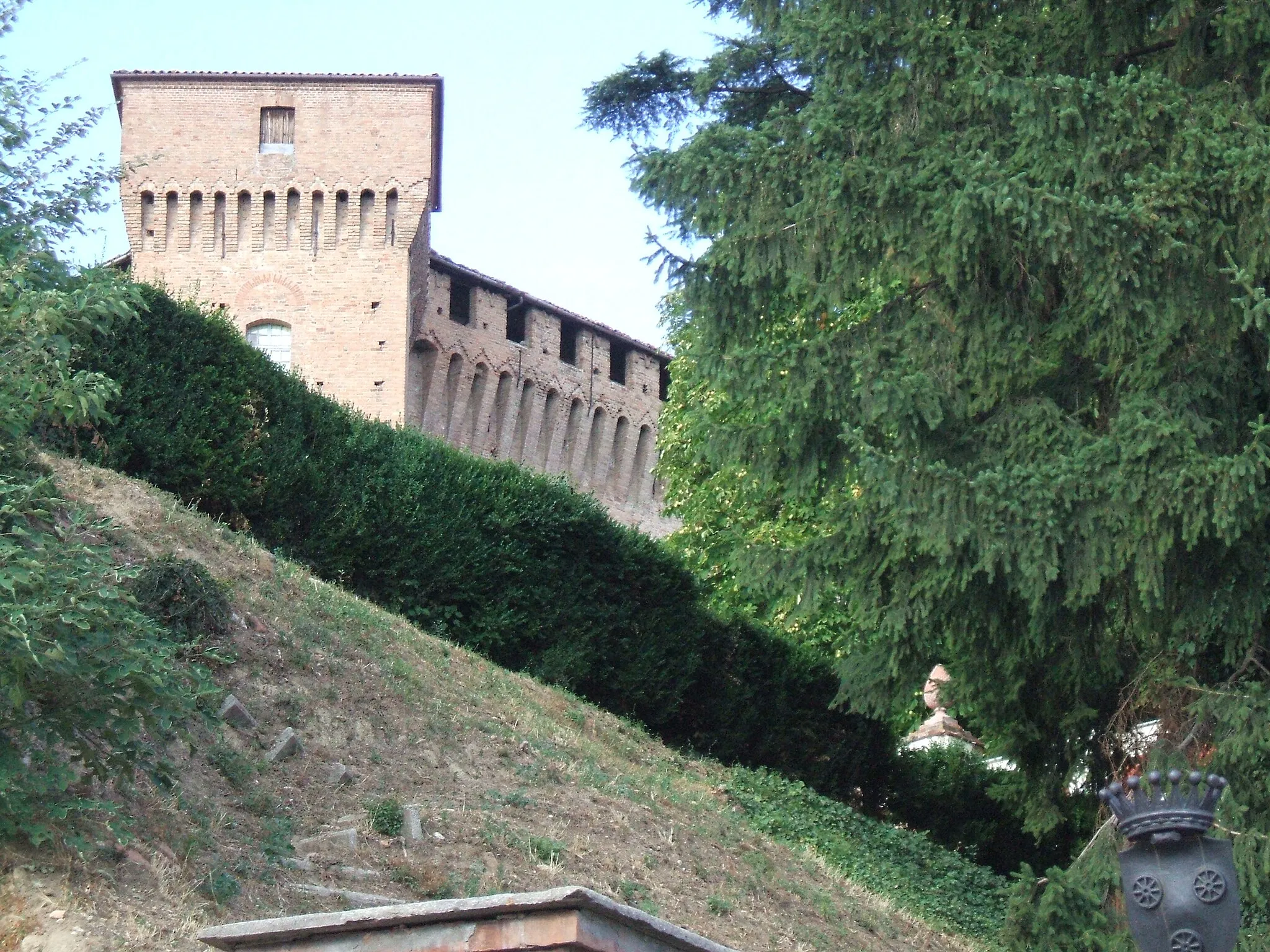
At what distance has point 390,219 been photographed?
36.8 meters

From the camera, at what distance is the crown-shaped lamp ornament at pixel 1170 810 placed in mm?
5148

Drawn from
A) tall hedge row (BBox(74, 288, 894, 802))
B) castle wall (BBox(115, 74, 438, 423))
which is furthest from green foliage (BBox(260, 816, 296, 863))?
castle wall (BBox(115, 74, 438, 423))

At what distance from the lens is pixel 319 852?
8.99 meters

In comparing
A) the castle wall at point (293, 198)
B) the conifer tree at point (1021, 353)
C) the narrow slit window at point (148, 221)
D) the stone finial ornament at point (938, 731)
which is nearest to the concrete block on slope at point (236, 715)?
the conifer tree at point (1021, 353)

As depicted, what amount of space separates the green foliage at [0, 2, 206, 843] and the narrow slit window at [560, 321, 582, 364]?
33327 millimetres

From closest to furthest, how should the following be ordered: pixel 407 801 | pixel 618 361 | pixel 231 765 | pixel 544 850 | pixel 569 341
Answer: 1. pixel 231 765
2. pixel 544 850
3. pixel 407 801
4. pixel 569 341
5. pixel 618 361

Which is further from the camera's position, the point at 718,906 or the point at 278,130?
the point at 278,130

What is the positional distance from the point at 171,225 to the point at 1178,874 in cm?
3537

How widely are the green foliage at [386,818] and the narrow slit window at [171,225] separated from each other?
2996 centimetres

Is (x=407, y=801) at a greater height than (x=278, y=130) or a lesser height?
lesser

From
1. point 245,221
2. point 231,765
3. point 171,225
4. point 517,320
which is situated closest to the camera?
point 231,765

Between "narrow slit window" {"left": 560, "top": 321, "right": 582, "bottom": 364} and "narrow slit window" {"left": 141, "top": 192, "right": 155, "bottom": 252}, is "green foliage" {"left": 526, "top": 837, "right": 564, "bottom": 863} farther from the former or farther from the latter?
"narrow slit window" {"left": 560, "top": 321, "right": 582, "bottom": 364}

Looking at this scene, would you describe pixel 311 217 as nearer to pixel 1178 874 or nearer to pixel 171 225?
pixel 171 225

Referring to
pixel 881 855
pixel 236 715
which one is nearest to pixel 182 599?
pixel 236 715
